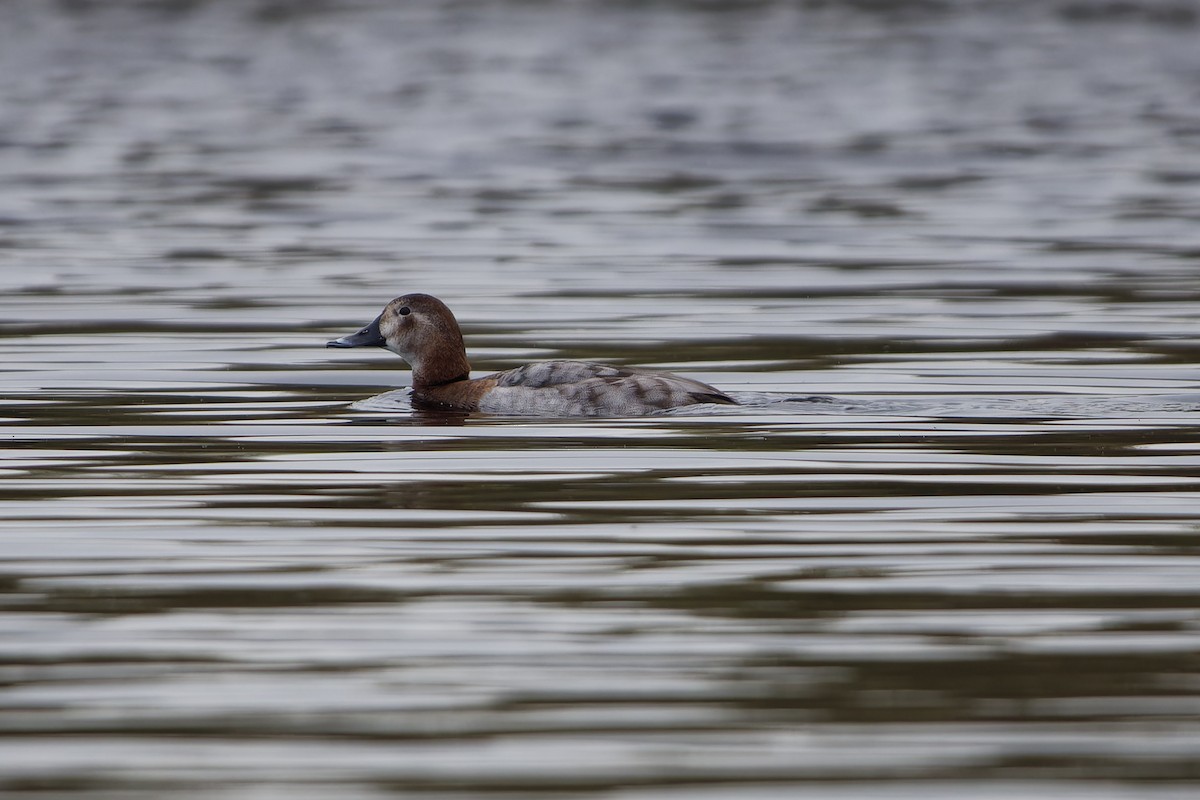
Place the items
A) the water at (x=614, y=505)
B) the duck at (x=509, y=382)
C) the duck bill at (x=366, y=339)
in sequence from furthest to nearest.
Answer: the duck bill at (x=366, y=339) → the duck at (x=509, y=382) → the water at (x=614, y=505)

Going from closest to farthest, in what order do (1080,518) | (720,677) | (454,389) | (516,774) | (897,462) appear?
(516,774) → (720,677) → (1080,518) → (897,462) → (454,389)

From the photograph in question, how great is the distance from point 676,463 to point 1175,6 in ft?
177

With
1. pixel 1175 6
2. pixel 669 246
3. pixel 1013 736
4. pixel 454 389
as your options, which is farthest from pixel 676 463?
pixel 1175 6

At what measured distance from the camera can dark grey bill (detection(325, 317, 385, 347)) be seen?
13.7 meters

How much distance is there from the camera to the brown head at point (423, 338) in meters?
13.5

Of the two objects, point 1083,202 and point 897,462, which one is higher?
point 897,462

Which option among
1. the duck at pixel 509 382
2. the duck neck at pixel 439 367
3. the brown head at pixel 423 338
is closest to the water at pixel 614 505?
the duck at pixel 509 382

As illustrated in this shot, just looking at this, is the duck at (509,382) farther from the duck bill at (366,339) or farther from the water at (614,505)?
the water at (614,505)

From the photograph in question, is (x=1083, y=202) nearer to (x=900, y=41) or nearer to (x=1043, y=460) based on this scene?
(x=1043, y=460)

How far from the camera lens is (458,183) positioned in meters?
33.2

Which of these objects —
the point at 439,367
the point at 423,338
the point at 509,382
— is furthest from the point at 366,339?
the point at 509,382

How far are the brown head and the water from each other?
1.76ft

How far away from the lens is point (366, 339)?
13742 mm

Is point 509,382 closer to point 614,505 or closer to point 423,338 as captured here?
point 423,338
